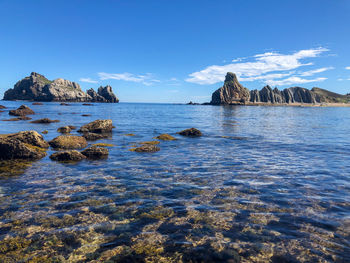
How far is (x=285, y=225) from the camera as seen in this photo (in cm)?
615

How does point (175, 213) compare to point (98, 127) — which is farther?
point (98, 127)

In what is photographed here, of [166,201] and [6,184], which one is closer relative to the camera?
[166,201]

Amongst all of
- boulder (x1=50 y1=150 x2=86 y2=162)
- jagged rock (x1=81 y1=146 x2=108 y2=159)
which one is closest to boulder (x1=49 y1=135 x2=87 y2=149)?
jagged rock (x1=81 y1=146 x2=108 y2=159)

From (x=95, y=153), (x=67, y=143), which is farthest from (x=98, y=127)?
(x=95, y=153)

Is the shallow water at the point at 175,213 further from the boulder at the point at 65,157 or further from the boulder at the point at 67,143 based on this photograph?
the boulder at the point at 67,143

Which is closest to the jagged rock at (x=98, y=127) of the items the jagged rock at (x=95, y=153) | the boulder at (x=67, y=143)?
the boulder at (x=67, y=143)

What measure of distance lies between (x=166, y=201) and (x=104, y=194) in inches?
101

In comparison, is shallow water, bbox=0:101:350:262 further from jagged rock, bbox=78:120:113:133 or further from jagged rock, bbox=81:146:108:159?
jagged rock, bbox=78:120:113:133

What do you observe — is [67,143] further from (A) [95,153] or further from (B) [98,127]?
(B) [98,127]

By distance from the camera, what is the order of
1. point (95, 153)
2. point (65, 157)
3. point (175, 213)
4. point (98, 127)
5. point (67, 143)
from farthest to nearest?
point (98, 127), point (67, 143), point (95, 153), point (65, 157), point (175, 213)

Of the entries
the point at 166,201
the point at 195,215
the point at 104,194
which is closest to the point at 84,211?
the point at 104,194

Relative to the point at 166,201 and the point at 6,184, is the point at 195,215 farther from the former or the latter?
the point at 6,184

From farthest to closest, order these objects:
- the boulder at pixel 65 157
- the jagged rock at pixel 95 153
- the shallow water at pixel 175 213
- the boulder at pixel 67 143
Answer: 1. the boulder at pixel 67 143
2. the jagged rock at pixel 95 153
3. the boulder at pixel 65 157
4. the shallow water at pixel 175 213

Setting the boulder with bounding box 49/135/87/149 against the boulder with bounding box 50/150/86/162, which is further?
the boulder with bounding box 49/135/87/149
